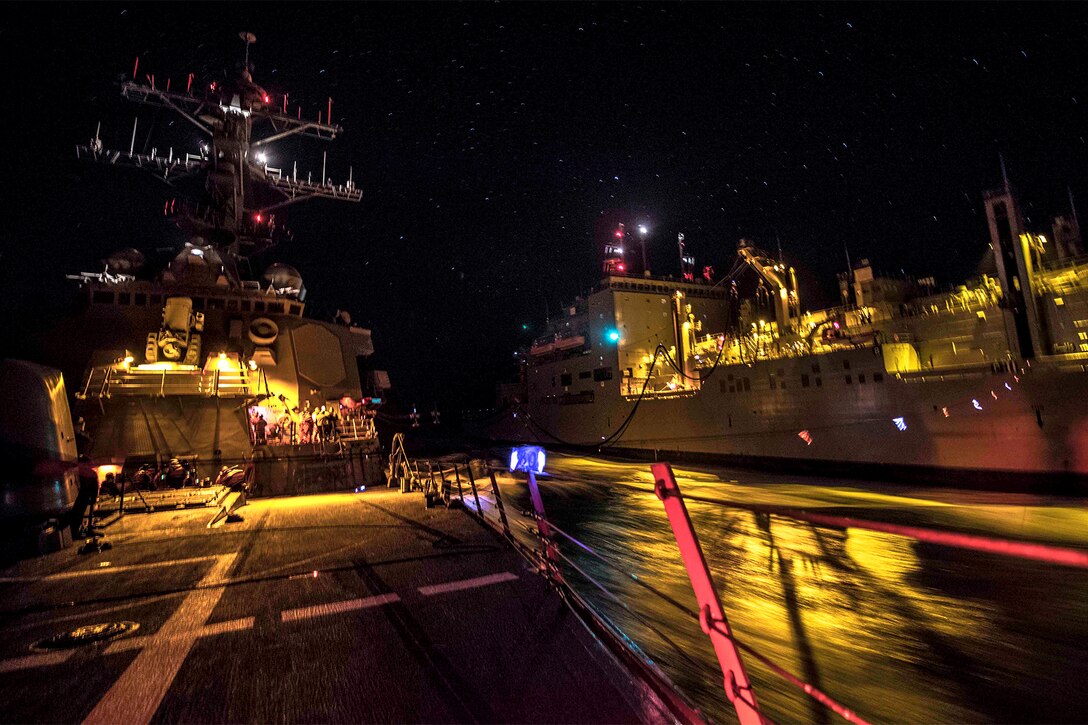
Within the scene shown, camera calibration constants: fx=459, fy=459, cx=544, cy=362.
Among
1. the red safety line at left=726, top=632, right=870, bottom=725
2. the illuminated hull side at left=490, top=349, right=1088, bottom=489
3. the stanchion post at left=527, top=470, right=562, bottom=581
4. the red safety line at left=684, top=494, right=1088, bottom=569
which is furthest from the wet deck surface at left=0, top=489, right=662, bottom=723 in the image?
the illuminated hull side at left=490, top=349, right=1088, bottom=489

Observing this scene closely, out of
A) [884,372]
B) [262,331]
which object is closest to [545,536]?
[884,372]

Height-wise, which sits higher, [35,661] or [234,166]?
[234,166]

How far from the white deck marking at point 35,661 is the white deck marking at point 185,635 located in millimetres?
217

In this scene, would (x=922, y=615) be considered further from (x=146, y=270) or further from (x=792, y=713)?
(x=146, y=270)

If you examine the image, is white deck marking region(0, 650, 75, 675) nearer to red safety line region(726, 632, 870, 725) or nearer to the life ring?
red safety line region(726, 632, 870, 725)

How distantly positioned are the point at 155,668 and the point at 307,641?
81 cm

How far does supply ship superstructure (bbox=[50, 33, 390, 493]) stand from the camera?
12.5 m

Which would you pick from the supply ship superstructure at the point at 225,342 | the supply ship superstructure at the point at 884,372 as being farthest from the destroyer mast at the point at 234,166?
the supply ship superstructure at the point at 884,372

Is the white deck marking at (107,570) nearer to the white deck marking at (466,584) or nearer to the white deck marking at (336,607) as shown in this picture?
the white deck marking at (336,607)

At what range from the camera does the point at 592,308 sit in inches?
1013

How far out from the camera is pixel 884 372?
46.3 feet

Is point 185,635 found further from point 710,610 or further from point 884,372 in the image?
point 884,372

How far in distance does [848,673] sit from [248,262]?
983 inches

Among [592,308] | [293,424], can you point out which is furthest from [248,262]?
[592,308]
